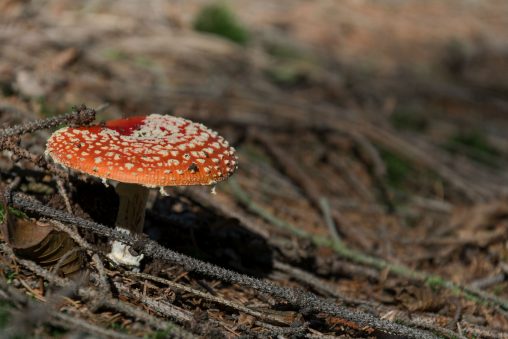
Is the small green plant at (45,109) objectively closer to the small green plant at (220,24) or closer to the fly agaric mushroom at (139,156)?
the fly agaric mushroom at (139,156)

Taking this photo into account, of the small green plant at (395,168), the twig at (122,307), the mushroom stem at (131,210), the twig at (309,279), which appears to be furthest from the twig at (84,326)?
the small green plant at (395,168)

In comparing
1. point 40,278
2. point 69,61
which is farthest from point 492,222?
point 69,61

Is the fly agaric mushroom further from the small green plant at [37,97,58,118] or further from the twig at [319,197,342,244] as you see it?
the twig at [319,197,342,244]

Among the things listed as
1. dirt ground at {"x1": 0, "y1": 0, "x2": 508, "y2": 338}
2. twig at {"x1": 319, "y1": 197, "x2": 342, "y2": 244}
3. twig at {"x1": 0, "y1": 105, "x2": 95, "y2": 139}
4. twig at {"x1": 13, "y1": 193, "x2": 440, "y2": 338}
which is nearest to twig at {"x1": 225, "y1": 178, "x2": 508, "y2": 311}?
dirt ground at {"x1": 0, "y1": 0, "x2": 508, "y2": 338}

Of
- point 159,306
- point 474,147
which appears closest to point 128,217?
point 159,306

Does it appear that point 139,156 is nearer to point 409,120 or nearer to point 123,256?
point 123,256

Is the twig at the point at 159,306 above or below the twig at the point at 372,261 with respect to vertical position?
above
